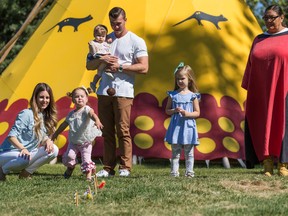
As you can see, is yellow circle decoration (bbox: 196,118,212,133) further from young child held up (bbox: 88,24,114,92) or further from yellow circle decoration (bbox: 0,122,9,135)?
yellow circle decoration (bbox: 0,122,9,135)

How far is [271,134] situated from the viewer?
7.74 m

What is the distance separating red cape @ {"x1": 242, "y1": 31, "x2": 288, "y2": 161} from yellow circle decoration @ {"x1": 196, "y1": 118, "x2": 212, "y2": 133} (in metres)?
1.93

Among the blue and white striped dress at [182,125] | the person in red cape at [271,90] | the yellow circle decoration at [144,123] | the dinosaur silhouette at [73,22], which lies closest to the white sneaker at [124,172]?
the blue and white striped dress at [182,125]

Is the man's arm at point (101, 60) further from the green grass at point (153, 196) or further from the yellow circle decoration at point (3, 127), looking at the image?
the yellow circle decoration at point (3, 127)

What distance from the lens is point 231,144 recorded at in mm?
9766

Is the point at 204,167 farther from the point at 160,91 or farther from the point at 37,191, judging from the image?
the point at 37,191

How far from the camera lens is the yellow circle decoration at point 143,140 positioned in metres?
9.63

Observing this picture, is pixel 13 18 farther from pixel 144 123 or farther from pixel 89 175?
pixel 89 175

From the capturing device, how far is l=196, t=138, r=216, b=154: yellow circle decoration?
9670mm

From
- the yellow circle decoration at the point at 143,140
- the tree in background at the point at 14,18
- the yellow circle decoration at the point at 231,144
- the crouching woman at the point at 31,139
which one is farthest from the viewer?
the tree in background at the point at 14,18

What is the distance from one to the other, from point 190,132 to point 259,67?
103 centimetres

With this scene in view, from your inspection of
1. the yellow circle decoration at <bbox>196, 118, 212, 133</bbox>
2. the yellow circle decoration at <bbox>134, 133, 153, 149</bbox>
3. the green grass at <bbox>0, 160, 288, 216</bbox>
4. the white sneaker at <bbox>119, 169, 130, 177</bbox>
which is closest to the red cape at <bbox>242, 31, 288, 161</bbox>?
the green grass at <bbox>0, 160, 288, 216</bbox>

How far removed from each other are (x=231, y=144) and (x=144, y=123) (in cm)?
121

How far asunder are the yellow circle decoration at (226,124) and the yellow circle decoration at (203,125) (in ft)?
0.54
